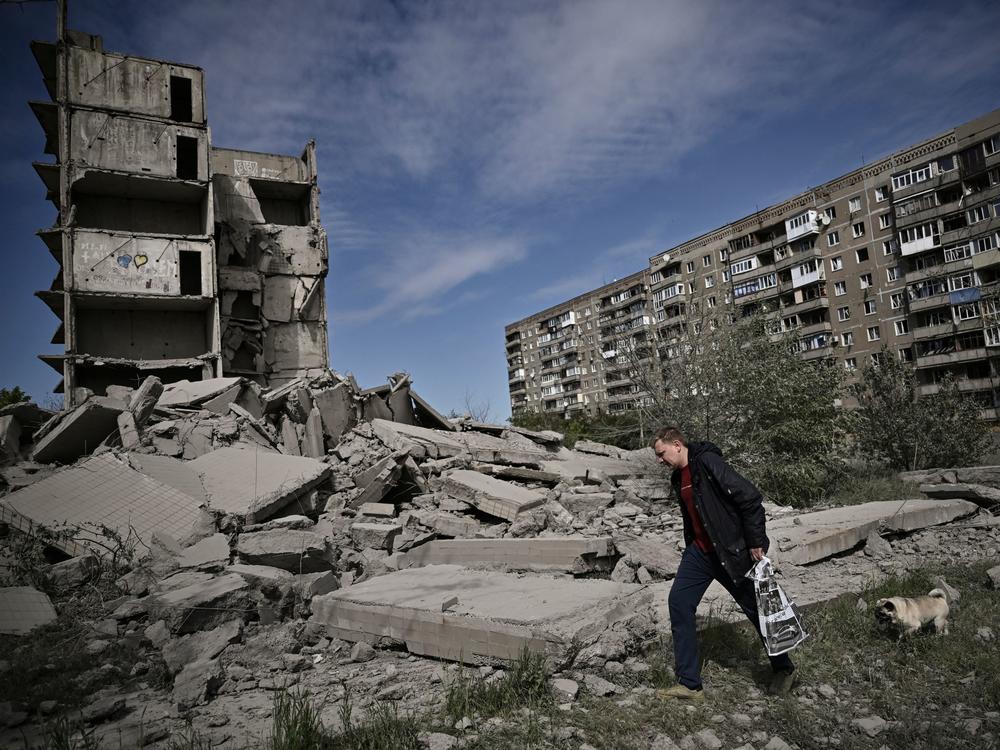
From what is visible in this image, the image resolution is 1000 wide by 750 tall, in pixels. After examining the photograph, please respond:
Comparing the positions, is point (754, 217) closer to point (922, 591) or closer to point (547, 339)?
point (547, 339)

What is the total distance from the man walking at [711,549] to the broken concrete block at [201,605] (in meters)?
3.60

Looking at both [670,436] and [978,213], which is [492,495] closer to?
[670,436]

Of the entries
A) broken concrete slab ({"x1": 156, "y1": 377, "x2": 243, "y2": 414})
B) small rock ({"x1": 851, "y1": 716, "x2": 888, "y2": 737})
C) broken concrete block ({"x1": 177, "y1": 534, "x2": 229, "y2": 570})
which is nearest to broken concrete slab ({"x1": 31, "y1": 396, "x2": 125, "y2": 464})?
broken concrete slab ({"x1": 156, "y1": 377, "x2": 243, "y2": 414})

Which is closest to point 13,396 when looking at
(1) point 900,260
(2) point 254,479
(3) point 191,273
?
(3) point 191,273

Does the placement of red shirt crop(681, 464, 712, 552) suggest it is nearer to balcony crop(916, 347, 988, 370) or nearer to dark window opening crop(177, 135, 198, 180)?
dark window opening crop(177, 135, 198, 180)

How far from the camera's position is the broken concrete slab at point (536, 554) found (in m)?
6.16

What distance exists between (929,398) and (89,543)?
1789 cm

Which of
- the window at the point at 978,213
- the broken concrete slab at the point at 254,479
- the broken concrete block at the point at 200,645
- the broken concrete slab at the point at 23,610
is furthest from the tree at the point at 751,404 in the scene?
the window at the point at 978,213

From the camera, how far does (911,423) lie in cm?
1488

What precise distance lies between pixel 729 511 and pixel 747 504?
0.44ft

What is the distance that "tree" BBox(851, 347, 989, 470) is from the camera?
14.6m

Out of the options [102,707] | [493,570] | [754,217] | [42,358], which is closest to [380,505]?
[493,570]

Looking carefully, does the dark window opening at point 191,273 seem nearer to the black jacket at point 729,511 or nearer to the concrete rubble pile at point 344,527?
the concrete rubble pile at point 344,527

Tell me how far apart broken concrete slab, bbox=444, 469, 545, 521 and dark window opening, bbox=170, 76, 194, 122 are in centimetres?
1737
